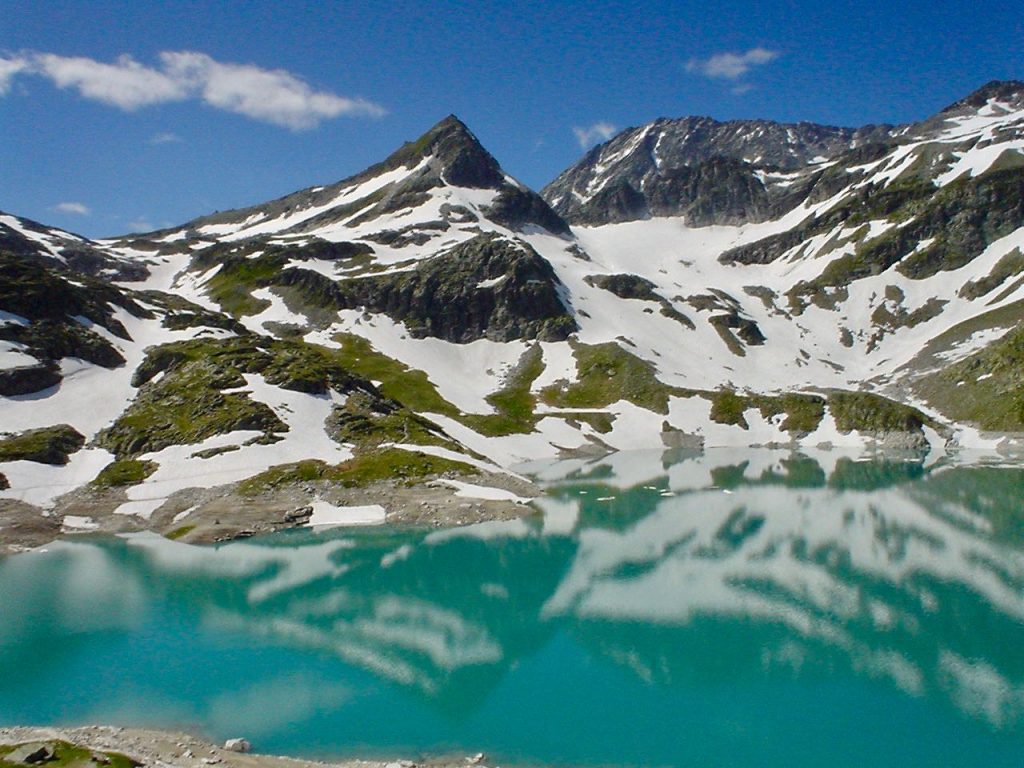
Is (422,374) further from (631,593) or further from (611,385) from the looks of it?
(631,593)

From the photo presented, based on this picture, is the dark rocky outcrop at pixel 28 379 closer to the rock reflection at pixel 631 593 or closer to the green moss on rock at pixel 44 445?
the green moss on rock at pixel 44 445

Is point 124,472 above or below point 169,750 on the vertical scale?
above

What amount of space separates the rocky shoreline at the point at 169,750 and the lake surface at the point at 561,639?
3.67 ft

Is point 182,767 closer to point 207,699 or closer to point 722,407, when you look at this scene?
point 207,699

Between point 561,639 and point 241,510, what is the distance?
42381 mm

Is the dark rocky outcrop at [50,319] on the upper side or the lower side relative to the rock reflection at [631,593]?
upper

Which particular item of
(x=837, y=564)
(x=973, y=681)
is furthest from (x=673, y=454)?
(x=973, y=681)

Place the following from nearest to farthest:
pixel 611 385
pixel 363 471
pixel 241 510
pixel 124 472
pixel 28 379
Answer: pixel 241 510 < pixel 124 472 < pixel 363 471 < pixel 28 379 < pixel 611 385

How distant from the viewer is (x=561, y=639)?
133 ft

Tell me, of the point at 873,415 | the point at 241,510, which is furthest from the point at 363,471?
the point at 873,415

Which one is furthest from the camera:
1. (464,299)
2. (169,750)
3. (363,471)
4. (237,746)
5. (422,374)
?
(464,299)

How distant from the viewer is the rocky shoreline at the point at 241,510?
66.5 metres

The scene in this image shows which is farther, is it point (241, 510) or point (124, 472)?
point (124, 472)

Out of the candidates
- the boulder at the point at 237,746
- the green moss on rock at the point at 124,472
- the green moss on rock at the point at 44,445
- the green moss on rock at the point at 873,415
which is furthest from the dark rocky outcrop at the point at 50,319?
the green moss on rock at the point at 873,415
